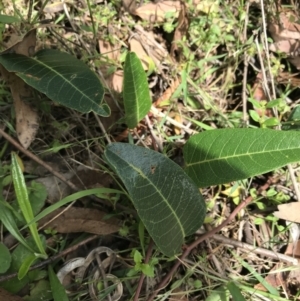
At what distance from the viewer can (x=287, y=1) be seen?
162 cm

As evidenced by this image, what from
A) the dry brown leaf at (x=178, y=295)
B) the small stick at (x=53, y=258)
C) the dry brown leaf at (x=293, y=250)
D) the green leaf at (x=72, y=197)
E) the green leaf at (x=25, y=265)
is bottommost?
the dry brown leaf at (x=178, y=295)

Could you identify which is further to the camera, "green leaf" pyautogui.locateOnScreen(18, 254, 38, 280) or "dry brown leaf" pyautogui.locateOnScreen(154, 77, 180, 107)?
"dry brown leaf" pyautogui.locateOnScreen(154, 77, 180, 107)

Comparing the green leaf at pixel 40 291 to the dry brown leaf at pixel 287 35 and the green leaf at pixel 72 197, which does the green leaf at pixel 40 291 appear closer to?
the green leaf at pixel 72 197

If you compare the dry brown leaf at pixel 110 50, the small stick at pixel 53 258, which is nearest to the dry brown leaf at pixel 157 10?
the dry brown leaf at pixel 110 50

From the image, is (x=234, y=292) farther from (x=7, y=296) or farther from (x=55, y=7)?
(x=55, y=7)

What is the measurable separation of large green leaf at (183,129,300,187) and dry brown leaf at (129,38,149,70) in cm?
44

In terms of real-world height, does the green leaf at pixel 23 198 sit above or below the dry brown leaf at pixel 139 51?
below

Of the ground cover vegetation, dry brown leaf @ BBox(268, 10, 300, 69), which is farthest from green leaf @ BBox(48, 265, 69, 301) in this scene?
dry brown leaf @ BBox(268, 10, 300, 69)

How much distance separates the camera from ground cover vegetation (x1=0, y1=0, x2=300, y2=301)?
3.80ft

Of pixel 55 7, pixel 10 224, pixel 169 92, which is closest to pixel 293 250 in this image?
pixel 169 92

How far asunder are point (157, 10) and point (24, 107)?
1.96 ft

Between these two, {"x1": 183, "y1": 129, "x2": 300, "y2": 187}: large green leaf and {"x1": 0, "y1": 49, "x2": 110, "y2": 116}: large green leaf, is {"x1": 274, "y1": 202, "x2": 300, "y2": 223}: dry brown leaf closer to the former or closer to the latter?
{"x1": 183, "y1": 129, "x2": 300, "y2": 187}: large green leaf

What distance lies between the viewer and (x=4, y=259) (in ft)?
4.11

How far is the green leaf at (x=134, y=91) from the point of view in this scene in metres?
1.24
